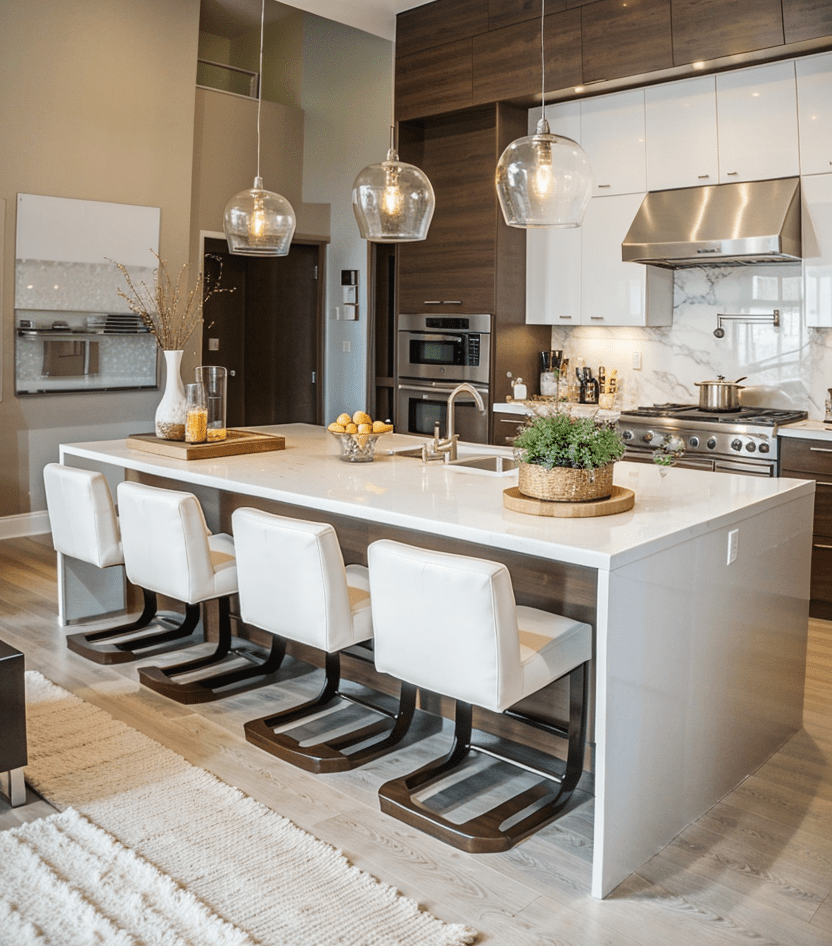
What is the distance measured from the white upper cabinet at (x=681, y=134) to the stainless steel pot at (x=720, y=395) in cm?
110

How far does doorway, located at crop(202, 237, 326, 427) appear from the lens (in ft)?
26.8

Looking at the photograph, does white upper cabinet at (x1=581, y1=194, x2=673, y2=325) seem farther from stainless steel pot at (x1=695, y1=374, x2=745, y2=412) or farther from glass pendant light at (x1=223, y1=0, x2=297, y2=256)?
glass pendant light at (x1=223, y1=0, x2=297, y2=256)

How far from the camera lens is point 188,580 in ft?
10.6

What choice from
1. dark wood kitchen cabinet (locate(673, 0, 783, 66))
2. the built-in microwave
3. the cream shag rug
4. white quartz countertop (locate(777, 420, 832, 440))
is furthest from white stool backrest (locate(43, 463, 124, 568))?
dark wood kitchen cabinet (locate(673, 0, 783, 66))

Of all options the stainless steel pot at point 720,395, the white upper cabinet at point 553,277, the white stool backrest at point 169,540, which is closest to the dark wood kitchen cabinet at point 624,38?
the white upper cabinet at point 553,277

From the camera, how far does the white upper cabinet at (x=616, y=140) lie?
5382 mm

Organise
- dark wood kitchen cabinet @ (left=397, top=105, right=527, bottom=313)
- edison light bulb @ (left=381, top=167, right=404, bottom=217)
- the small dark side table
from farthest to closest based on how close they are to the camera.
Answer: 1. dark wood kitchen cabinet @ (left=397, top=105, right=527, bottom=313)
2. edison light bulb @ (left=381, top=167, right=404, bottom=217)
3. the small dark side table

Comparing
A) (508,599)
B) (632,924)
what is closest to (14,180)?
(508,599)

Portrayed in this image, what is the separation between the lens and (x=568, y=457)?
104 inches

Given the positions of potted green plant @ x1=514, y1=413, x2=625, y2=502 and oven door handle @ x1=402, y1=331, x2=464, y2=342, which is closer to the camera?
potted green plant @ x1=514, y1=413, x2=625, y2=502

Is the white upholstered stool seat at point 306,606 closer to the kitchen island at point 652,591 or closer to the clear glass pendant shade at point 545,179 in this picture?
the kitchen island at point 652,591

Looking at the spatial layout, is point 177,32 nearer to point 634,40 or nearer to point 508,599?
point 634,40

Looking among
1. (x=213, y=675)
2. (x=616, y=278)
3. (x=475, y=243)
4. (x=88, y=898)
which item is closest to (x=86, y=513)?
(x=213, y=675)

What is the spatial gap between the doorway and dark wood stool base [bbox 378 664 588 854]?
Result: 18.8 ft
